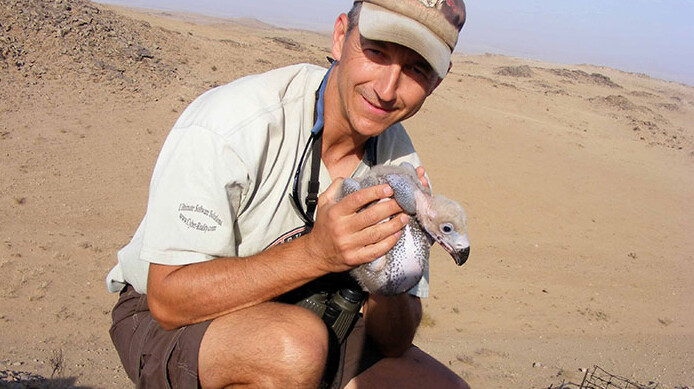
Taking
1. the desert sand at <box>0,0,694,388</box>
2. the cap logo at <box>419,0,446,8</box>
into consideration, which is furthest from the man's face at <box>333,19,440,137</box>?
the desert sand at <box>0,0,694,388</box>

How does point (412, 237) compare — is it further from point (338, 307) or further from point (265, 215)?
point (265, 215)

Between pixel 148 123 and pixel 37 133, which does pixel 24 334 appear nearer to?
pixel 37 133

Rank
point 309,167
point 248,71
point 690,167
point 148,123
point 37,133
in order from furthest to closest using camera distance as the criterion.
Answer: point 690,167 → point 248,71 → point 148,123 → point 37,133 → point 309,167

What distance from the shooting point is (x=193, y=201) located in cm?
206

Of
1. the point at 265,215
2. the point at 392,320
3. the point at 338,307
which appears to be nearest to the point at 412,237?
the point at 338,307

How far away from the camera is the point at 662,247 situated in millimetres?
9352

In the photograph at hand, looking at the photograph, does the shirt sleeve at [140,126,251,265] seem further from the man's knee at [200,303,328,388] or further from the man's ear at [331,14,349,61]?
the man's ear at [331,14,349,61]

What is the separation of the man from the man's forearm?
29 centimetres

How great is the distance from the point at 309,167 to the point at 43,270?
12.7ft

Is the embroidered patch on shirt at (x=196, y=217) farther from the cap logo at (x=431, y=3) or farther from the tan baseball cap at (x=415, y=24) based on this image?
the cap logo at (x=431, y=3)

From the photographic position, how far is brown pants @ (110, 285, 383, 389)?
2123 millimetres

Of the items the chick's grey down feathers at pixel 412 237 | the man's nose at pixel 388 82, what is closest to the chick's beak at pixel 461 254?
the chick's grey down feathers at pixel 412 237

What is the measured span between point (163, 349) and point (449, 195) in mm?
7806

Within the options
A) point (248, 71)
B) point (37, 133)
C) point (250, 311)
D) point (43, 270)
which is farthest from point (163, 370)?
point (248, 71)
